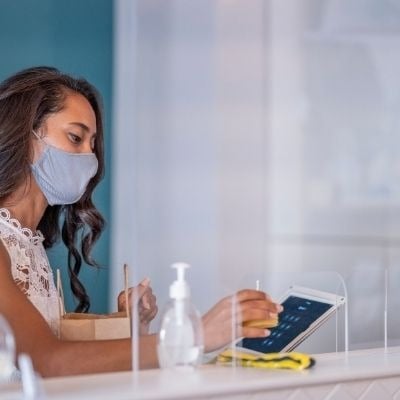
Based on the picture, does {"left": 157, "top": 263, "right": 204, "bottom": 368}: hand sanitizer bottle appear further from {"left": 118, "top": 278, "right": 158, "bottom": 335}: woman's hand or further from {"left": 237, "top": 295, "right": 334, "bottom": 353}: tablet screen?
{"left": 118, "top": 278, "right": 158, "bottom": 335}: woman's hand

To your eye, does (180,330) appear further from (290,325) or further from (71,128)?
(71,128)

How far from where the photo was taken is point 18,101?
7.77 feet

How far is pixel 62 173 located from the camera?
235cm

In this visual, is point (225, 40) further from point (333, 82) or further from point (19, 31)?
point (19, 31)

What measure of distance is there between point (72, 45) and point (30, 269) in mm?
1941

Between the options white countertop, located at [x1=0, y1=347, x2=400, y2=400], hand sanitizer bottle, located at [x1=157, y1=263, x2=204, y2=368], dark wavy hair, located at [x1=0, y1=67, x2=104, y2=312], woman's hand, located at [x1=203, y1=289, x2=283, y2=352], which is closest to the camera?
white countertop, located at [x1=0, y1=347, x2=400, y2=400]

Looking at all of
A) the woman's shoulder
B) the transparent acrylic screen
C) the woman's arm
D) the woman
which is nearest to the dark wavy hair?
the woman

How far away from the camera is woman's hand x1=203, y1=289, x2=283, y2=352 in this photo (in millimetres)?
1715

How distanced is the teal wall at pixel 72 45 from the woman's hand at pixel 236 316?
2126 millimetres

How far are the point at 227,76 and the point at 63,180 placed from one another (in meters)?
1.67

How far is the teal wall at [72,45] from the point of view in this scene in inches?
156

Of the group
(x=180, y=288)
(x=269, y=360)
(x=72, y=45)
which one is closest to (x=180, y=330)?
(x=180, y=288)

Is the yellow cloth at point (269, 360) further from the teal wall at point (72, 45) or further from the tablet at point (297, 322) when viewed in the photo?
the teal wall at point (72, 45)

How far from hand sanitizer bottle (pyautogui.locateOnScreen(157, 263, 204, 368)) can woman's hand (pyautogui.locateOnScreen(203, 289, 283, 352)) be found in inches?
3.2
